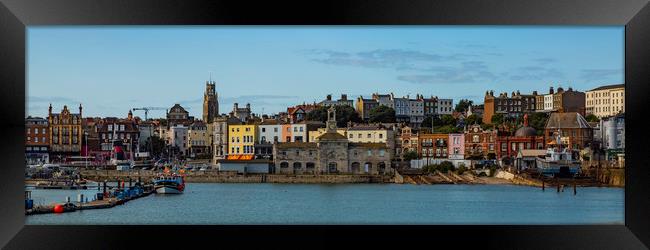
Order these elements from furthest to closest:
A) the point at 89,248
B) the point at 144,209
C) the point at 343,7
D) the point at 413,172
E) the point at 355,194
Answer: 1. the point at 413,172
2. the point at 355,194
3. the point at 144,209
4. the point at 89,248
5. the point at 343,7

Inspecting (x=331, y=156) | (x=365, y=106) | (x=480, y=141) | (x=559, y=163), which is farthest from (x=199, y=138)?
(x=559, y=163)

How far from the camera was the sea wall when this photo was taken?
99.2 ft

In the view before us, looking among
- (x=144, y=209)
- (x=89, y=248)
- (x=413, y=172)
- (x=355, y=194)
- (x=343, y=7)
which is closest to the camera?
→ (x=343, y=7)

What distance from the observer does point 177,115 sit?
33844mm

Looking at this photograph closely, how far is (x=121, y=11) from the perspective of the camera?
21.1 ft

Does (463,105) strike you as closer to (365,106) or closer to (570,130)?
(365,106)

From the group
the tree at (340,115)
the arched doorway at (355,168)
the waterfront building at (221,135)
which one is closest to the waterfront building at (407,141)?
the arched doorway at (355,168)

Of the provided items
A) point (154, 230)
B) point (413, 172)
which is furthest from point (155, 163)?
point (154, 230)

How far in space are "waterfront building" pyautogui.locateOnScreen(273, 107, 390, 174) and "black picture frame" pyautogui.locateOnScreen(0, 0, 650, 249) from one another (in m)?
23.0

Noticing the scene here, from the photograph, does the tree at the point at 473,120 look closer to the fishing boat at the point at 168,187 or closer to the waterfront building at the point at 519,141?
the waterfront building at the point at 519,141

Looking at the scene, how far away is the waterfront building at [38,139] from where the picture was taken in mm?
30094

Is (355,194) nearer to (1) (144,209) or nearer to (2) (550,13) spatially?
(1) (144,209)

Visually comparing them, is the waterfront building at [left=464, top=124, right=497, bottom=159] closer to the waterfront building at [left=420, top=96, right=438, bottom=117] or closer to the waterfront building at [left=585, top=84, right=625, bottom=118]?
the waterfront building at [left=420, top=96, right=438, bottom=117]

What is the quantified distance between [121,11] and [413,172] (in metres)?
25.1
